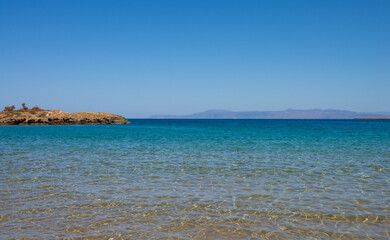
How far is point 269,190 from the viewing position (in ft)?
36.4

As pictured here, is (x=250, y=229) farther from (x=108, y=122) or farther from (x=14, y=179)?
(x=108, y=122)

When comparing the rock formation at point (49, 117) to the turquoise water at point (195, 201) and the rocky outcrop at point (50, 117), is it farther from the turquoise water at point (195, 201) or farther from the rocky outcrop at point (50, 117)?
the turquoise water at point (195, 201)

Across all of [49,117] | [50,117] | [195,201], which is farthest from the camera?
[50,117]

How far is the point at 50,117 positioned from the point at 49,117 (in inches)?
13.0

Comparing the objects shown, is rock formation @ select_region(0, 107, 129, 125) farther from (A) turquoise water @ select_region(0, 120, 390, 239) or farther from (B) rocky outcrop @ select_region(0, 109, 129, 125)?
(A) turquoise water @ select_region(0, 120, 390, 239)

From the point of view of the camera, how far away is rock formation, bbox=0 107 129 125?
96062 millimetres

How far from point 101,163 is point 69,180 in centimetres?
477

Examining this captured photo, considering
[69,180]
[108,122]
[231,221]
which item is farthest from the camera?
[108,122]

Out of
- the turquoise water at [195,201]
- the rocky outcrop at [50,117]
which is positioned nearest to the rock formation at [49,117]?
the rocky outcrop at [50,117]

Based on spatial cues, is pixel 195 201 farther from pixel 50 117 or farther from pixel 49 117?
pixel 50 117

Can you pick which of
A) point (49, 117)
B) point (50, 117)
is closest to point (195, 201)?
point (49, 117)

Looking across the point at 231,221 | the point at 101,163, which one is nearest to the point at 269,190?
the point at 231,221

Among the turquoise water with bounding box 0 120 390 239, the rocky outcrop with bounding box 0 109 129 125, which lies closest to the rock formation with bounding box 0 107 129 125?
the rocky outcrop with bounding box 0 109 129 125

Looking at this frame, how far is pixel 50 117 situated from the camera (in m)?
100
